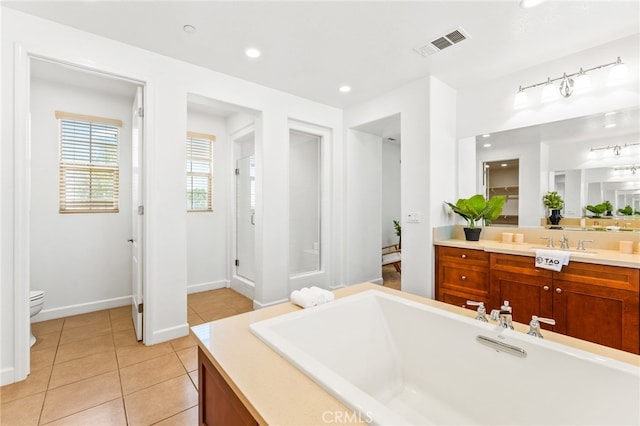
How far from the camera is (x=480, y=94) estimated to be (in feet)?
10.2

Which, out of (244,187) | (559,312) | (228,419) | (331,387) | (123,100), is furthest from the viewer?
(244,187)

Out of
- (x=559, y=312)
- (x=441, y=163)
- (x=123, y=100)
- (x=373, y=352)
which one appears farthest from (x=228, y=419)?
(x=123, y=100)

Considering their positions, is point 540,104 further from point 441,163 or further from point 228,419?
point 228,419

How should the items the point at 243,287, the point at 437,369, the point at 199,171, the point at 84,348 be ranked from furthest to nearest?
the point at 199,171
the point at 243,287
the point at 84,348
the point at 437,369

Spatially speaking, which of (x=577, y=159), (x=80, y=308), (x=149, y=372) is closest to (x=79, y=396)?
(x=149, y=372)

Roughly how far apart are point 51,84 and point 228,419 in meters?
3.94

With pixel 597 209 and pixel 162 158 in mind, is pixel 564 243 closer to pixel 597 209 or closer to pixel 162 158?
pixel 597 209

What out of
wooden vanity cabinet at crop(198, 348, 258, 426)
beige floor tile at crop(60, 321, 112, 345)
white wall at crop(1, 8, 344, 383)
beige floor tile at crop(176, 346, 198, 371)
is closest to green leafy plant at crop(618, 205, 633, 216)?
white wall at crop(1, 8, 344, 383)

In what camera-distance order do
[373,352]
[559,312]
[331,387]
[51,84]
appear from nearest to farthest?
[331,387], [373,352], [559,312], [51,84]

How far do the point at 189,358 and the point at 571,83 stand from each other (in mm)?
4077

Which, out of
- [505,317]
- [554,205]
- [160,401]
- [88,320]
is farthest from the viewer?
[88,320]

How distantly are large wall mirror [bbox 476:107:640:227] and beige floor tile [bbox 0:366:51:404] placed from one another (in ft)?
13.9

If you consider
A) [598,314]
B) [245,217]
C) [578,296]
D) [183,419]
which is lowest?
[183,419]

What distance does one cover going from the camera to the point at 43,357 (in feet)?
7.48
